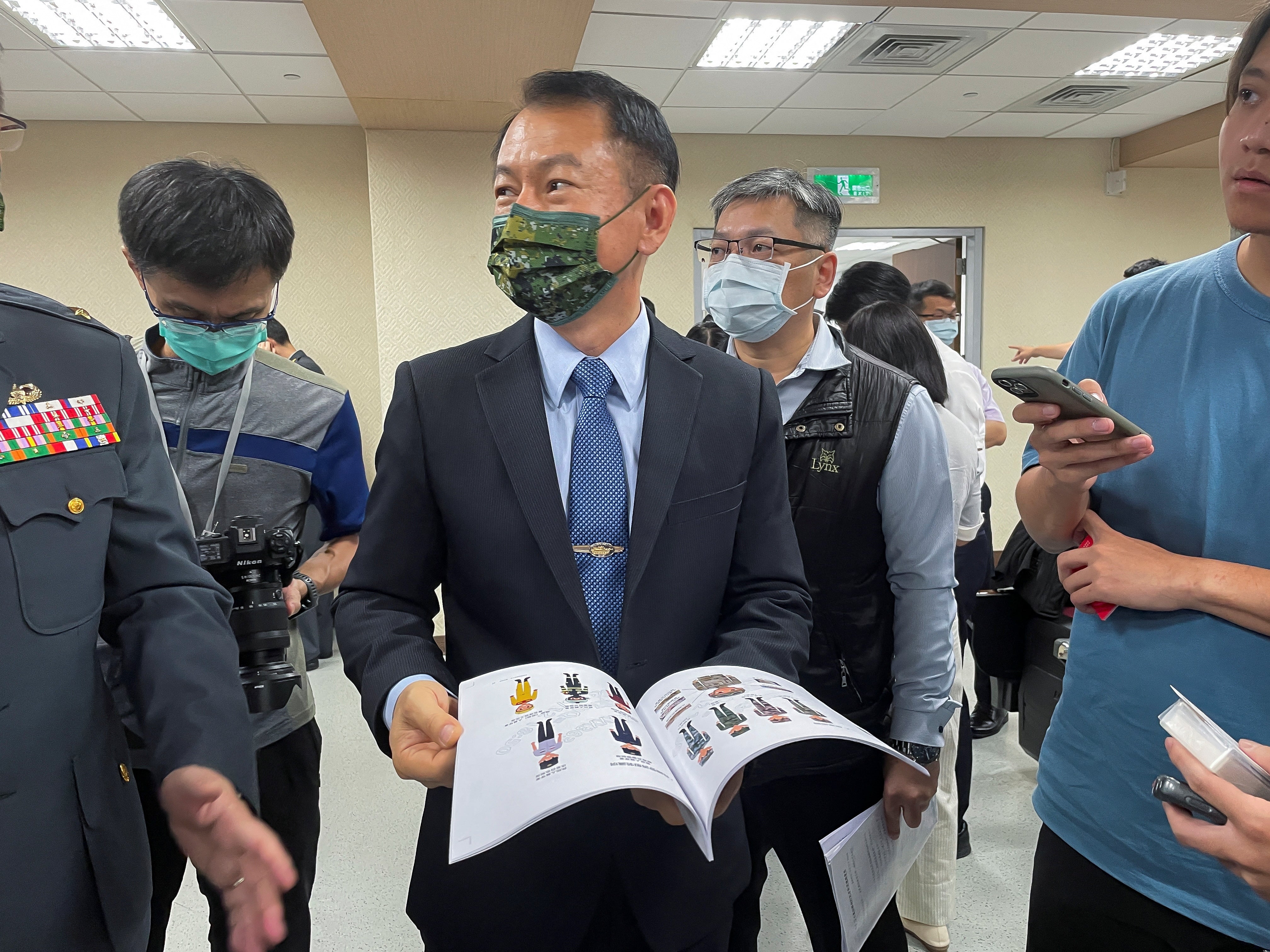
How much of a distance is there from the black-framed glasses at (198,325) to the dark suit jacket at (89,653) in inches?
17.8

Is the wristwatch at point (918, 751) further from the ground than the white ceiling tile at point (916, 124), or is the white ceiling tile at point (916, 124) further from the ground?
the white ceiling tile at point (916, 124)

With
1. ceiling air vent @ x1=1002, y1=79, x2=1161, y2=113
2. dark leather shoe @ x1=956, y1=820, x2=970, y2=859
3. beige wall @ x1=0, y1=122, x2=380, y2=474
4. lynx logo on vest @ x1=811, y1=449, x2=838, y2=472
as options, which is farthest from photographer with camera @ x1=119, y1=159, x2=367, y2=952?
ceiling air vent @ x1=1002, y1=79, x2=1161, y2=113

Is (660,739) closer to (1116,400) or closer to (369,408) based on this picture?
(1116,400)

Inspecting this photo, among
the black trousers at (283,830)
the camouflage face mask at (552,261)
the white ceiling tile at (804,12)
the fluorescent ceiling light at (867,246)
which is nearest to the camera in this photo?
the camouflage face mask at (552,261)

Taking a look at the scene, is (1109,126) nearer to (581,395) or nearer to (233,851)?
(581,395)

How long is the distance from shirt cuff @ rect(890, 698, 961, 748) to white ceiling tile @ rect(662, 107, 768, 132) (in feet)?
15.0

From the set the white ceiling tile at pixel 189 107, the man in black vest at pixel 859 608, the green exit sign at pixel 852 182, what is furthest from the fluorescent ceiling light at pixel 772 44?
the man in black vest at pixel 859 608

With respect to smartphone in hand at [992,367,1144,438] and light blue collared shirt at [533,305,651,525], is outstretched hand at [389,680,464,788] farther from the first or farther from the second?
smartphone in hand at [992,367,1144,438]

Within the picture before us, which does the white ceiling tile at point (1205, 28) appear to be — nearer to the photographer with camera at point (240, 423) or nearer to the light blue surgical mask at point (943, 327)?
the light blue surgical mask at point (943, 327)

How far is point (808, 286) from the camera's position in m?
1.86

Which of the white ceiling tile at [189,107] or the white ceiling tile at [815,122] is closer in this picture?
the white ceiling tile at [189,107]

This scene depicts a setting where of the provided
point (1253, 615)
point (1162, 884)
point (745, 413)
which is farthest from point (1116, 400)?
point (1162, 884)

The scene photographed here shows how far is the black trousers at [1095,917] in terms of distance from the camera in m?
1.00

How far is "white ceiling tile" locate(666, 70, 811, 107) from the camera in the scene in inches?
184
